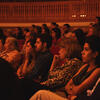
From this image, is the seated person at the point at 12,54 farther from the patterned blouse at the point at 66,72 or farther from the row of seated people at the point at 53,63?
the patterned blouse at the point at 66,72

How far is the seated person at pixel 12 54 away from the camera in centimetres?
446

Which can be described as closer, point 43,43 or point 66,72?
point 66,72

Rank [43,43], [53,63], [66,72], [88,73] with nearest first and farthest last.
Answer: [88,73] < [66,72] < [53,63] < [43,43]

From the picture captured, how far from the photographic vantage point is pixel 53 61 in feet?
12.5

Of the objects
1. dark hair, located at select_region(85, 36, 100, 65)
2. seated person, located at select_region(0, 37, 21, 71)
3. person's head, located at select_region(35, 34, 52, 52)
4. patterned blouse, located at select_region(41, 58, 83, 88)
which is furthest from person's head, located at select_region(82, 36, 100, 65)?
seated person, located at select_region(0, 37, 21, 71)

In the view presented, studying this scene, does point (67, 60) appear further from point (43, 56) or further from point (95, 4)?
point (95, 4)

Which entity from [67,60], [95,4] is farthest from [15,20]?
[67,60]

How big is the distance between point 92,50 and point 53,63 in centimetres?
113

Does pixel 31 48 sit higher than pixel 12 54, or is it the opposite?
pixel 31 48

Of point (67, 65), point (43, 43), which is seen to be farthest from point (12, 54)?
point (67, 65)

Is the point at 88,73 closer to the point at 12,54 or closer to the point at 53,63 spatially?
the point at 53,63

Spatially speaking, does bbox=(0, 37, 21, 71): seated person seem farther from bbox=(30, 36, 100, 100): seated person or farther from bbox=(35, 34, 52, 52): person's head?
bbox=(30, 36, 100, 100): seated person

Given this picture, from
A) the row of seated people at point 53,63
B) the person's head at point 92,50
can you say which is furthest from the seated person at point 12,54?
the person's head at point 92,50

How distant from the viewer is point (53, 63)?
3.80m
